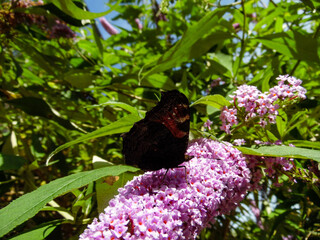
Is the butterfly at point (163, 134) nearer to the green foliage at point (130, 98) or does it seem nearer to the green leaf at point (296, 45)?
the green foliage at point (130, 98)

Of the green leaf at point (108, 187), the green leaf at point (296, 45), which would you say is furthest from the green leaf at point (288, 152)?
the green leaf at point (296, 45)

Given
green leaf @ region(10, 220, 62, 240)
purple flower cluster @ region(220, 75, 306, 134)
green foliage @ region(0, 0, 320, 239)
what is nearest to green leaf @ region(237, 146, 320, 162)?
green foliage @ region(0, 0, 320, 239)

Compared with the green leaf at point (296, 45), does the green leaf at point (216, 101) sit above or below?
below

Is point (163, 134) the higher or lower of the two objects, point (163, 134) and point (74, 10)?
the lower

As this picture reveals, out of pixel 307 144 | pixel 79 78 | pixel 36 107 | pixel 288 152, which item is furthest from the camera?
pixel 79 78

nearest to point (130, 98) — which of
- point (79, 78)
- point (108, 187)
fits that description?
point (79, 78)

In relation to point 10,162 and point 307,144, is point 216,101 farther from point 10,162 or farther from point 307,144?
point 10,162

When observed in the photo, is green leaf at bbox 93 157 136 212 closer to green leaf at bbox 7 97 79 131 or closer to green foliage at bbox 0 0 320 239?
green foliage at bbox 0 0 320 239
